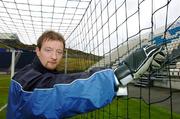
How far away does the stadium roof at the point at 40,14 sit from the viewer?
5.73 m

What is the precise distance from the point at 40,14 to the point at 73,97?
540 cm

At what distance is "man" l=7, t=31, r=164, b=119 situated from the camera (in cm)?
125

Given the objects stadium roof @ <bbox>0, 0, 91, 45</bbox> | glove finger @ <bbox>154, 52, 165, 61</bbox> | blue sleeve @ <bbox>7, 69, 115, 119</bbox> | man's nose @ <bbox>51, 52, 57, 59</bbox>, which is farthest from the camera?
stadium roof @ <bbox>0, 0, 91, 45</bbox>

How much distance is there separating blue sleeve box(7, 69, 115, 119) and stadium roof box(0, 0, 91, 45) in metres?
4.05

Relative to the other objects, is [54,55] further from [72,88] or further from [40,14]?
[40,14]

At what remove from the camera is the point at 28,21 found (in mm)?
7340

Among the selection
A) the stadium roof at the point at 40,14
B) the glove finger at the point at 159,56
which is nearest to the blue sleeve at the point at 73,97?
the glove finger at the point at 159,56

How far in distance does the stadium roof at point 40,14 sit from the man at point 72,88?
3.95 meters

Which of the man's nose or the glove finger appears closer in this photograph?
the glove finger

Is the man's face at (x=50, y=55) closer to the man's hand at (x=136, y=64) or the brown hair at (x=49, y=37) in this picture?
the brown hair at (x=49, y=37)

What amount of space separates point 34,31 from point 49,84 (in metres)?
7.32

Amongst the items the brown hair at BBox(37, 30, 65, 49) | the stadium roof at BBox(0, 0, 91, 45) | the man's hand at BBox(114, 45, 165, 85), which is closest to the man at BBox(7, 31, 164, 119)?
the man's hand at BBox(114, 45, 165, 85)

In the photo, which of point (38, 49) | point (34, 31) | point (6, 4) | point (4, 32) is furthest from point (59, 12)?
point (38, 49)

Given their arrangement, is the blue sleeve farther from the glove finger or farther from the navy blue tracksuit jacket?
the glove finger
